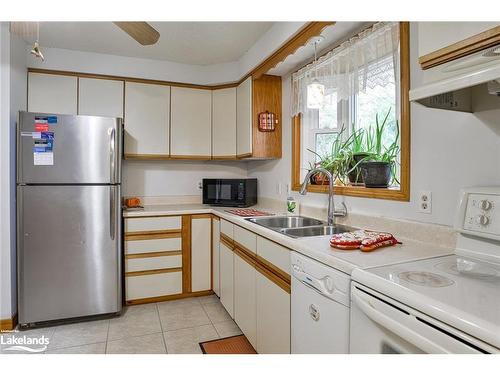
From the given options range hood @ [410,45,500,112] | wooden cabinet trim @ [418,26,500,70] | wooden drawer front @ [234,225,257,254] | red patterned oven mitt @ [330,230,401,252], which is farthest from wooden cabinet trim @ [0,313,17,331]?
wooden cabinet trim @ [418,26,500,70]

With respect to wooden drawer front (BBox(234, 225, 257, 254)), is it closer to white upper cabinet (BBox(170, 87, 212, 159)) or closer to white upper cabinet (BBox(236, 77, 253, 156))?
white upper cabinet (BBox(236, 77, 253, 156))

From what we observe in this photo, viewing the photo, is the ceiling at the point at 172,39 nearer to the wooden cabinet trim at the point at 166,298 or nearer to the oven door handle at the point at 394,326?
the oven door handle at the point at 394,326

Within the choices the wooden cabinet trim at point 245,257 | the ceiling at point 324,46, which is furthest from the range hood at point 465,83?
the wooden cabinet trim at point 245,257

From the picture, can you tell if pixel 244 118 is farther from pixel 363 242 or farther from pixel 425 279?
pixel 425 279

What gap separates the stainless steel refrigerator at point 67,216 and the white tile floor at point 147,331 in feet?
0.40

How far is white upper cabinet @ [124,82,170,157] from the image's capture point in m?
3.00

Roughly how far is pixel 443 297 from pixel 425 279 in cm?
14

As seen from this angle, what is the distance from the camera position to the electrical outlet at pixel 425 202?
57.0 inches

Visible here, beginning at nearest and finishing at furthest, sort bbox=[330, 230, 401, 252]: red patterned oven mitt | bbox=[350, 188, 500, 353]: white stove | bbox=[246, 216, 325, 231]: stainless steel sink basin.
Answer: bbox=[350, 188, 500, 353]: white stove < bbox=[330, 230, 401, 252]: red patterned oven mitt < bbox=[246, 216, 325, 231]: stainless steel sink basin

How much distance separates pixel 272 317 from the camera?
1729 mm

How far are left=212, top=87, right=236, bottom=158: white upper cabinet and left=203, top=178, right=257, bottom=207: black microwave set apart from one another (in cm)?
29
